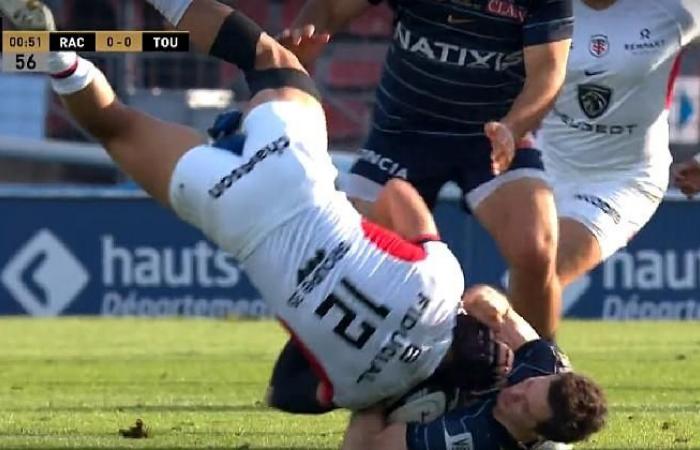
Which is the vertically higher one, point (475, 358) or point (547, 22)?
point (547, 22)

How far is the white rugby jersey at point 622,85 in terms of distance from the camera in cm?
1086

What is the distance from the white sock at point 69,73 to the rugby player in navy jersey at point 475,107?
61.1 inches

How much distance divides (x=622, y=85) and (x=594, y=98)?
0.58 feet

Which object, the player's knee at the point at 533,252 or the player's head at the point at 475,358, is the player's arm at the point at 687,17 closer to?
the player's knee at the point at 533,252

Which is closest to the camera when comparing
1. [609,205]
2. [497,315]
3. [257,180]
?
[257,180]

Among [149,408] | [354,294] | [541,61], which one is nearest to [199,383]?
[149,408]

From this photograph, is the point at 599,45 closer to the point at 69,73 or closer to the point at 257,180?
the point at 69,73

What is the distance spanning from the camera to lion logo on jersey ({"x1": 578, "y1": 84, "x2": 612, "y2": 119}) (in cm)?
1089

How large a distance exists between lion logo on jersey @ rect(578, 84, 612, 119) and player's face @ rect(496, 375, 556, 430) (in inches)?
142

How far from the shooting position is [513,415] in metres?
7.47

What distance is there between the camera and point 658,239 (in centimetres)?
2031

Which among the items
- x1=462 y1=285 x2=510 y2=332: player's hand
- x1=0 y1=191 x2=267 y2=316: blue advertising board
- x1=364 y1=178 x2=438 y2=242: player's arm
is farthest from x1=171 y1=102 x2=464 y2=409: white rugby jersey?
x1=0 y1=191 x2=267 y2=316: blue advertising board

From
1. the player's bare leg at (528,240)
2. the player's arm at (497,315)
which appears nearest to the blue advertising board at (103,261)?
the player's bare leg at (528,240)

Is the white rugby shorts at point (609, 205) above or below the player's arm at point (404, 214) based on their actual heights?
below
